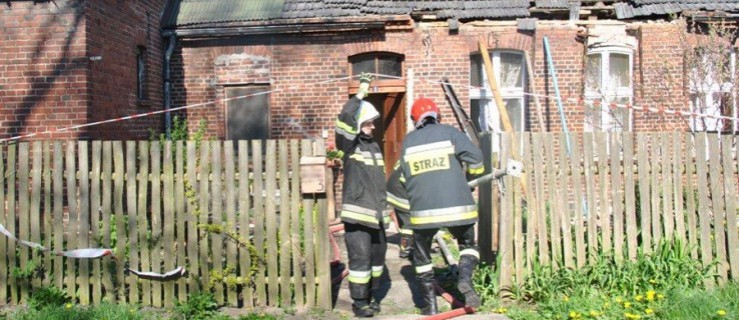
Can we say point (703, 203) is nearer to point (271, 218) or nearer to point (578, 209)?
point (578, 209)

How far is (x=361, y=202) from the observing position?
590 centimetres

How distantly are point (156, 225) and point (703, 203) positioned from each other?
507 centimetres

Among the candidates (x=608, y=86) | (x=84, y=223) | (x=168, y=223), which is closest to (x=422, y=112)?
(x=168, y=223)

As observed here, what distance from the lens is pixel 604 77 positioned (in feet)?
39.5

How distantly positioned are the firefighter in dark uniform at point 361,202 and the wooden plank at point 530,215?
52.2 inches

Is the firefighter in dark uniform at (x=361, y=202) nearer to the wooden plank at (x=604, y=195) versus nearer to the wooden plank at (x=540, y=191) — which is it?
the wooden plank at (x=540, y=191)

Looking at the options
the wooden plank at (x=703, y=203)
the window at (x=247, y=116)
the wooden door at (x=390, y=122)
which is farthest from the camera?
the window at (x=247, y=116)

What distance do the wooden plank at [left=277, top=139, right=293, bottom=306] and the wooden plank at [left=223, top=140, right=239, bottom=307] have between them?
422 mm

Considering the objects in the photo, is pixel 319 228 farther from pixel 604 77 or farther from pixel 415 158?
pixel 604 77

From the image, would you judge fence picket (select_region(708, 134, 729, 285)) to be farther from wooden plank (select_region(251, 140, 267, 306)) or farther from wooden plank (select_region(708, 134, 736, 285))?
wooden plank (select_region(251, 140, 267, 306))

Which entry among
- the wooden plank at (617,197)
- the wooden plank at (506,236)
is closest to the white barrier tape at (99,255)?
the wooden plank at (506,236)

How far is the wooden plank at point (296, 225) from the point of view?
5.98 metres

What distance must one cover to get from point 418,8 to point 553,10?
7.85 feet

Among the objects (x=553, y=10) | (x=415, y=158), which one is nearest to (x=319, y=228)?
(x=415, y=158)
